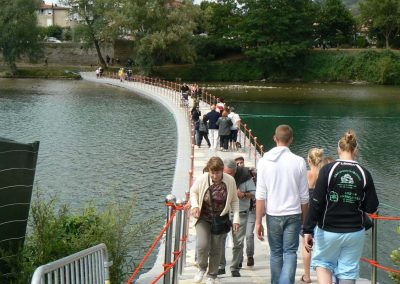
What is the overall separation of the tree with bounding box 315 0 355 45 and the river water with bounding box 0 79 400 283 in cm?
3029

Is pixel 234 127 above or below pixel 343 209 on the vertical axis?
below

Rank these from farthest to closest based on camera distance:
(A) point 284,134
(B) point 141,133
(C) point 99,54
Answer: (C) point 99,54
(B) point 141,133
(A) point 284,134

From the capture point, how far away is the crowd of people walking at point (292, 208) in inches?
220

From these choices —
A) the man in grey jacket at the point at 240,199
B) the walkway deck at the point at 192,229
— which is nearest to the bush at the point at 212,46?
the walkway deck at the point at 192,229

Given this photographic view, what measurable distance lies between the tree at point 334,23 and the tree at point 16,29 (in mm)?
37652

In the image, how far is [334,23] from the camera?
85.4m

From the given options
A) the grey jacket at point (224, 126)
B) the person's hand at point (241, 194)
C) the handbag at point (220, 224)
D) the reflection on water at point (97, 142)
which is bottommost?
the reflection on water at point (97, 142)

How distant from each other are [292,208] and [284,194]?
0.16 m

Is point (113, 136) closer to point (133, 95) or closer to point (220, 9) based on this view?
point (133, 95)

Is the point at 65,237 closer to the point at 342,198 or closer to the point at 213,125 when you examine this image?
the point at 342,198

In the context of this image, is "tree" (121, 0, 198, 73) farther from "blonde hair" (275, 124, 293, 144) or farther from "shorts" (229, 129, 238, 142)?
"blonde hair" (275, 124, 293, 144)

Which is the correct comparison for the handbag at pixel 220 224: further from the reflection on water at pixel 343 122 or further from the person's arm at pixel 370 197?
the reflection on water at pixel 343 122

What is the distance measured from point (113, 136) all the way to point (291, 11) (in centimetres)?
5352

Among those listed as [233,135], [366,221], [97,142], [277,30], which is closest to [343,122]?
[233,135]
